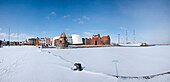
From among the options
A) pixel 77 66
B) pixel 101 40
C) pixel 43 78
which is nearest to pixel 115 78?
pixel 77 66

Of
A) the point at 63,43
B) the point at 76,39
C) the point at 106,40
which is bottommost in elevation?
the point at 63,43

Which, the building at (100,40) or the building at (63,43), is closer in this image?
the building at (63,43)

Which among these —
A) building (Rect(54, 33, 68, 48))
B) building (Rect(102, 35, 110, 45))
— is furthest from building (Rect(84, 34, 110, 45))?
building (Rect(54, 33, 68, 48))

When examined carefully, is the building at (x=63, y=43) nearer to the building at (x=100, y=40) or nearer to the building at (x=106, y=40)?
the building at (x=100, y=40)

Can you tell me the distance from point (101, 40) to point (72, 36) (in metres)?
27.9

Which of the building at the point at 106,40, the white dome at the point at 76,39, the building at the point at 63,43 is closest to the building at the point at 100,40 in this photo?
the building at the point at 106,40

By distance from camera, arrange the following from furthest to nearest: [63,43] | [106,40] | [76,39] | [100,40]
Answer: [76,39], [100,40], [106,40], [63,43]

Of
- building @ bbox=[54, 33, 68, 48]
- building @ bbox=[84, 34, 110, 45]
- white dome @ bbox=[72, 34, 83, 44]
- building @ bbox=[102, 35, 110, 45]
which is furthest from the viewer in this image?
white dome @ bbox=[72, 34, 83, 44]

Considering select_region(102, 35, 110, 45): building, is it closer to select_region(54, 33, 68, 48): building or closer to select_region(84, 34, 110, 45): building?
select_region(84, 34, 110, 45): building

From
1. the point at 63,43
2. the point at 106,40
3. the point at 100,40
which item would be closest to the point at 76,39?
the point at 100,40

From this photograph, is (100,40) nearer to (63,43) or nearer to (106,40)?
(106,40)

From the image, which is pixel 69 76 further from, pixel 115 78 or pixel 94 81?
pixel 115 78

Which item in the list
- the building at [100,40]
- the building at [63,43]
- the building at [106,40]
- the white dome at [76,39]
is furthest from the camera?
the white dome at [76,39]

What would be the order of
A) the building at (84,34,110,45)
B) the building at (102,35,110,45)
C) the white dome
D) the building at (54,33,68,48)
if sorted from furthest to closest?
the white dome → the building at (84,34,110,45) → the building at (102,35,110,45) → the building at (54,33,68,48)
